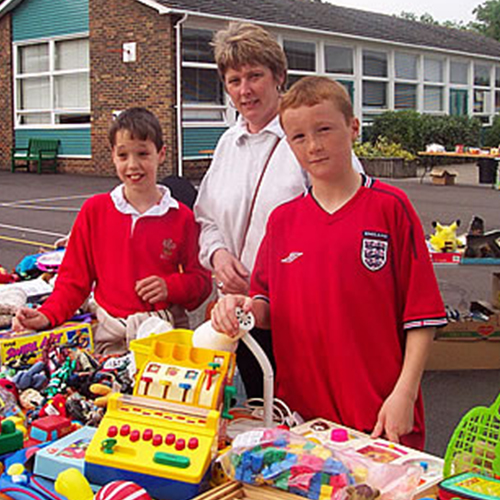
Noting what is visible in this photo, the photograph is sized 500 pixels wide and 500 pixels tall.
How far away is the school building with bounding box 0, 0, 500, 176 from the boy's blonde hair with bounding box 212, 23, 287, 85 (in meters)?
17.4

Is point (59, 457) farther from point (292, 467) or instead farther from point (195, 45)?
point (195, 45)

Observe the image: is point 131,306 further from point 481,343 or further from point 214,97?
point 214,97

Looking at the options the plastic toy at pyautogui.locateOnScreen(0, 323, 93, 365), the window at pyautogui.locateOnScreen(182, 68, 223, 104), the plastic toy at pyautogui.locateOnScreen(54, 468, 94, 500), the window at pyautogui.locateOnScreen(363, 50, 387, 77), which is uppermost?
the window at pyautogui.locateOnScreen(363, 50, 387, 77)

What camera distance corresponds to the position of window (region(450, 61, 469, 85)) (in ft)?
104

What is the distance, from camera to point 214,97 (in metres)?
21.8

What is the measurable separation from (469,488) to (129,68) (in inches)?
814

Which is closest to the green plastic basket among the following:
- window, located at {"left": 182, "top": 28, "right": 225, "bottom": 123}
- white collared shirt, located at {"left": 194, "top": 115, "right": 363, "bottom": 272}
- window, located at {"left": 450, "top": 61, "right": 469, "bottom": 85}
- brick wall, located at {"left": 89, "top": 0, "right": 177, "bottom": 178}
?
white collared shirt, located at {"left": 194, "top": 115, "right": 363, "bottom": 272}

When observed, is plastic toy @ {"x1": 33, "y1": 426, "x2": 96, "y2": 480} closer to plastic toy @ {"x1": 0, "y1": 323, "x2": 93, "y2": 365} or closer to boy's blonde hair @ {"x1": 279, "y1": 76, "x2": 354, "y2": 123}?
plastic toy @ {"x1": 0, "y1": 323, "x2": 93, "y2": 365}

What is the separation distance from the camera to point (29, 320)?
9.77ft

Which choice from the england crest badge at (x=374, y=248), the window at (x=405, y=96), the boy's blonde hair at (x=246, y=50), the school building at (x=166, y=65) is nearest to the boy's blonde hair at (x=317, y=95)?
the england crest badge at (x=374, y=248)

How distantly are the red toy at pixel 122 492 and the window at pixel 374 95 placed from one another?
26400 millimetres

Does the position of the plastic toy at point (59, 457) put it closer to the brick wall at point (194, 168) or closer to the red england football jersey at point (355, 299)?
the red england football jersey at point (355, 299)

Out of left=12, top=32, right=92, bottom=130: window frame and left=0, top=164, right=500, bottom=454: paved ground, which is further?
left=12, top=32, right=92, bottom=130: window frame

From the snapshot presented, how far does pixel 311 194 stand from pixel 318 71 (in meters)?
23.7
